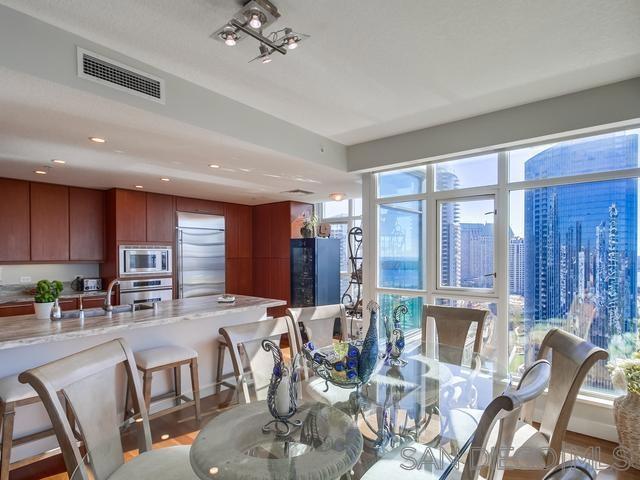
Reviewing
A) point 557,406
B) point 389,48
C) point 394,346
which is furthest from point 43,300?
point 557,406

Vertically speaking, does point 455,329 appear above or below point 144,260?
below

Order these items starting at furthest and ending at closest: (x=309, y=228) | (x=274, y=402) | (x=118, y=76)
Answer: (x=309, y=228), (x=118, y=76), (x=274, y=402)

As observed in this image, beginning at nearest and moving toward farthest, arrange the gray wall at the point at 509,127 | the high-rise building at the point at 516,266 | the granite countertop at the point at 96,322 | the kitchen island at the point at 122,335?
the granite countertop at the point at 96,322, the kitchen island at the point at 122,335, the gray wall at the point at 509,127, the high-rise building at the point at 516,266

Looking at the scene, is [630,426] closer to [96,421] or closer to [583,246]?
[583,246]

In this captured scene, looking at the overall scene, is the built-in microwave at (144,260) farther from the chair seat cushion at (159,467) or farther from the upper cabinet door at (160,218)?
the chair seat cushion at (159,467)

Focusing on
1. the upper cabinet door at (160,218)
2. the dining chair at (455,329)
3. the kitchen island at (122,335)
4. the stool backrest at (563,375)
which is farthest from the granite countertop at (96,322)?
the stool backrest at (563,375)

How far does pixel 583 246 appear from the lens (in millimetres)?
2803

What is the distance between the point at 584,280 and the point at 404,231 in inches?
65.6

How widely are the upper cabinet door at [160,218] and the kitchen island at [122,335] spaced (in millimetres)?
1851

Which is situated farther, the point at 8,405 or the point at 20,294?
the point at 20,294

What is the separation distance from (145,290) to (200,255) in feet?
3.08

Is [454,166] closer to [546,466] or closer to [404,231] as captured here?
[404,231]

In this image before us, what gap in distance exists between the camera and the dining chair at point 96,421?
1.14m

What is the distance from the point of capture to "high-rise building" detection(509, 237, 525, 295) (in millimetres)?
3082
